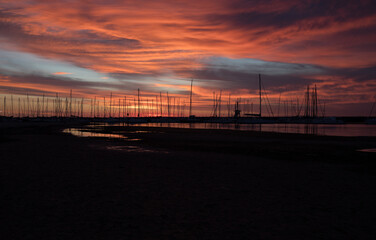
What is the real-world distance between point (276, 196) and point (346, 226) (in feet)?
9.59

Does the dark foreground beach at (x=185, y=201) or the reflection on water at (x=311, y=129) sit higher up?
the reflection on water at (x=311, y=129)

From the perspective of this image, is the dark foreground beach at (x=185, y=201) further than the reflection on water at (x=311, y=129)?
No

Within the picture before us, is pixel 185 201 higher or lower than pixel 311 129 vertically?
lower

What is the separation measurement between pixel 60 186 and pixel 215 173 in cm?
686

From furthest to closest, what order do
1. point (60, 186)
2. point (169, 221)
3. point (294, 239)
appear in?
point (60, 186) → point (169, 221) → point (294, 239)

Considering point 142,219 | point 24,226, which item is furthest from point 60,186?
point 142,219

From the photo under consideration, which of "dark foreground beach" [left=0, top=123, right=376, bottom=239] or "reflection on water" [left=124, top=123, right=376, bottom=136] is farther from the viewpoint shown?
"reflection on water" [left=124, top=123, right=376, bottom=136]

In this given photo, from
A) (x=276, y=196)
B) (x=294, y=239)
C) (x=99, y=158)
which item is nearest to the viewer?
(x=294, y=239)

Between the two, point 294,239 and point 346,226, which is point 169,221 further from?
point 346,226

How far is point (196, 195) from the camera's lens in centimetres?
1024

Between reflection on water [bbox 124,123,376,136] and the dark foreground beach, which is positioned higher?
reflection on water [bbox 124,123,376,136]

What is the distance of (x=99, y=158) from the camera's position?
61.5ft

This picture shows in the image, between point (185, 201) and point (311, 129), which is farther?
point (311, 129)

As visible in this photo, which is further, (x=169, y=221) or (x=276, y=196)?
(x=276, y=196)
